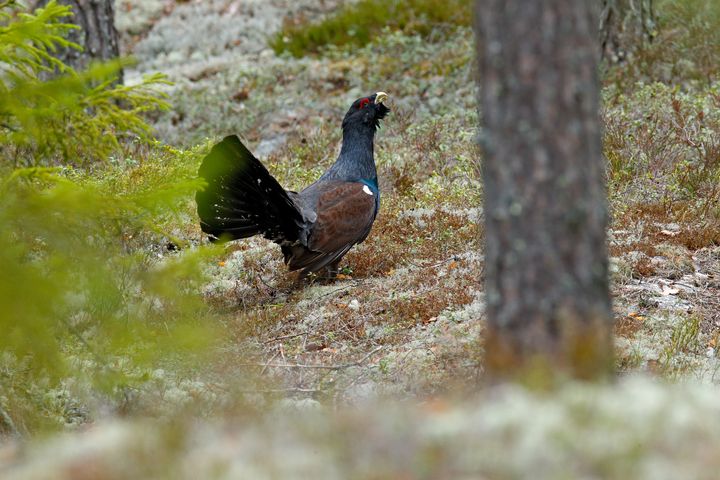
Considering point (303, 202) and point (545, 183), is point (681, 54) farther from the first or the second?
point (545, 183)

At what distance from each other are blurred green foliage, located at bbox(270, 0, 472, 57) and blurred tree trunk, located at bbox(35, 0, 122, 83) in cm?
396

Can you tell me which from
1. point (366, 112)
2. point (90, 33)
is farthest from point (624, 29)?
point (90, 33)

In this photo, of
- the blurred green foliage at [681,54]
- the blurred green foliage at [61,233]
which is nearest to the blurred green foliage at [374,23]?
the blurred green foliage at [681,54]

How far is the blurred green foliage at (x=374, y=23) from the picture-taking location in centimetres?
1523

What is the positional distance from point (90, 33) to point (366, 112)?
5.03 m

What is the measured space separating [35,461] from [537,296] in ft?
6.62

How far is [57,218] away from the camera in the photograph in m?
4.65

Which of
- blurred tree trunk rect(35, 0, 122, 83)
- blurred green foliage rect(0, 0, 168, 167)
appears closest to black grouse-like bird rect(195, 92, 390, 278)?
blurred green foliage rect(0, 0, 168, 167)

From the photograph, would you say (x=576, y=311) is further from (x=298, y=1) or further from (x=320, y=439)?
(x=298, y=1)

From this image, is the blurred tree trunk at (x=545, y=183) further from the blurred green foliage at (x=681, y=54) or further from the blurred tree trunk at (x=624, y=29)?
the blurred tree trunk at (x=624, y=29)

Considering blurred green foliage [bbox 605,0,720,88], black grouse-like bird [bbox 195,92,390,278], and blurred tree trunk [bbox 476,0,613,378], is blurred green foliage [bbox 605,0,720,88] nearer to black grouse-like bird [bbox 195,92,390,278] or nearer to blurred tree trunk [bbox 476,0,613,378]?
black grouse-like bird [bbox 195,92,390,278]

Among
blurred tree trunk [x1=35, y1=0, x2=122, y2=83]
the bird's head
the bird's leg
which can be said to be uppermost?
blurred tree trunk [x1=35, y1=0, x2=122, y2=83]

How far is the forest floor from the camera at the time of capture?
297 centimetres

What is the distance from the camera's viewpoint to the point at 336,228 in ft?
27.3
